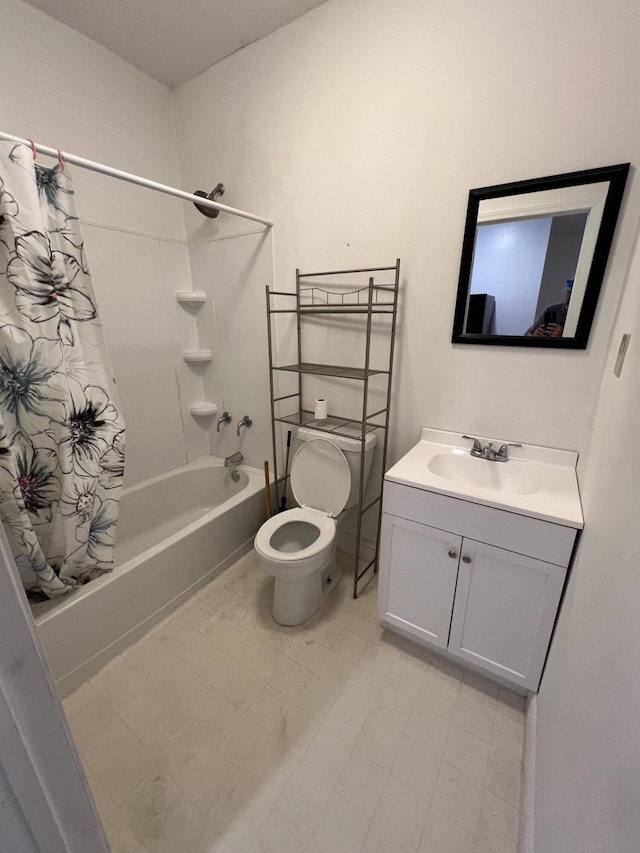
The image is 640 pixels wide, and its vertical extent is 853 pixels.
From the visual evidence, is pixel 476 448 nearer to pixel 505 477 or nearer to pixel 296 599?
pixel 505 477

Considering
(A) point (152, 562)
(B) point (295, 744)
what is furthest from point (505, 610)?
(A) point (152, 562)

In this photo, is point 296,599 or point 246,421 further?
point 246,421

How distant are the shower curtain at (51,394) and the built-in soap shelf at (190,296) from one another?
0.99 metres

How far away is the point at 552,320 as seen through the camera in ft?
4.31

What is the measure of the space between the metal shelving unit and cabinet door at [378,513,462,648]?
243 mm

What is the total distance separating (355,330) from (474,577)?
122 cm

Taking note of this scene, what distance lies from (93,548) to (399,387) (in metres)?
1.52

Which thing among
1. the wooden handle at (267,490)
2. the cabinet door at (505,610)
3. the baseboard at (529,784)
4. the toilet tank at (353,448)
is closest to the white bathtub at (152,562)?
the wooden handle at (267,490)

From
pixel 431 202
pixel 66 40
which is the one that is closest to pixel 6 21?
pixel 66 40

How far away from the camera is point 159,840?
0.98m

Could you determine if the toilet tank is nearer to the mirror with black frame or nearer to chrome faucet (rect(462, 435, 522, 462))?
chrome faucet (rect(462, 435, 522, 462))

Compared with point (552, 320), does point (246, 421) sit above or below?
below

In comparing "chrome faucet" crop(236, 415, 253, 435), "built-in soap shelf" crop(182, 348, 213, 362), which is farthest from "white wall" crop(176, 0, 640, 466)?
"chrome faucet" crop(236, 415, 253, 435)

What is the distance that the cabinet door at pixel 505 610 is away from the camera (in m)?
1.15
